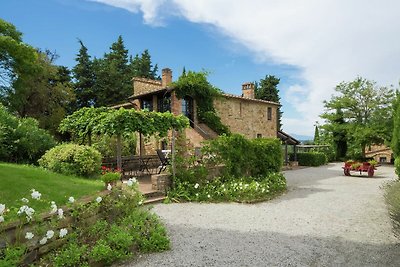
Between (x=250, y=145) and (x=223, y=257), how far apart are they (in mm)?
8877

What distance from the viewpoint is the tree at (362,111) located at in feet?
101

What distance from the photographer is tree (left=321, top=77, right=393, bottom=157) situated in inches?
1217

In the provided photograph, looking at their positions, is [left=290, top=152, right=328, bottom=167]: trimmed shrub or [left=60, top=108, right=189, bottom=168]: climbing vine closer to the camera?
[left=60, top=108, right=189, bottom=168]: climbing vine

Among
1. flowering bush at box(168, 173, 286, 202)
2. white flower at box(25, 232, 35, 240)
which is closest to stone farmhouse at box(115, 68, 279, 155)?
flowering bush at box(168, 173, 286, 202)

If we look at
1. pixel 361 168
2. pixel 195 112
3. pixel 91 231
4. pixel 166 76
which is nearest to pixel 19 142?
pixel 91 231

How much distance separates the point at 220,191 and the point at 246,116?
1471cm

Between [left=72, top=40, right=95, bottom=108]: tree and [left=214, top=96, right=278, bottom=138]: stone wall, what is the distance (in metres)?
16.4

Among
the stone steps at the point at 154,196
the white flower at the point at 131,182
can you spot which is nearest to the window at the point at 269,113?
the stone steps at the point at 154,196

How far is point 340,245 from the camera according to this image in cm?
601

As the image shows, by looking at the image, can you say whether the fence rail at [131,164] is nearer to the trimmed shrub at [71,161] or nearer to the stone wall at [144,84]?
the trimmed shrub at [71,161]

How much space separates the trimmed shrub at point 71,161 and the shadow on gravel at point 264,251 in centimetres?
470

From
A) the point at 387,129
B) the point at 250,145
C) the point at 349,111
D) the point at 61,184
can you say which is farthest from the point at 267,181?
the point at 349,111

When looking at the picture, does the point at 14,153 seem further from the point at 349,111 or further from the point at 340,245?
the point at 349,111

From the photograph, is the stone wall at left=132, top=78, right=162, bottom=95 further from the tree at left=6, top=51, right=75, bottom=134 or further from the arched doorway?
the tree at left=6, top=51, right=75, bottom=134
